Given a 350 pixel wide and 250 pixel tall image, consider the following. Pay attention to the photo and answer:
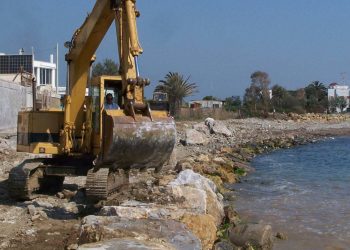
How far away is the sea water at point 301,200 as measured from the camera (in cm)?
1197

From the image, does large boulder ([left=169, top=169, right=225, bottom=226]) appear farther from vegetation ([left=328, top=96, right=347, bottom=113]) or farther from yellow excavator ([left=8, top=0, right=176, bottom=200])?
vegetation ([left=328, top=96, right=347, bottom=113])

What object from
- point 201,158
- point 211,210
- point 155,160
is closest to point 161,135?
point 155,160

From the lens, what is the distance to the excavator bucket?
337 inches

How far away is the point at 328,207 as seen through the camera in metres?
15.6

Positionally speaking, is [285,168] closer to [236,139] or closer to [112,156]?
[236,139]

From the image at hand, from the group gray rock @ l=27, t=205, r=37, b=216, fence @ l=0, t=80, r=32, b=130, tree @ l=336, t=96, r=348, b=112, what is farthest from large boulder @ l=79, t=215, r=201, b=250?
tree @ l=336, t=96, r=348, b=112

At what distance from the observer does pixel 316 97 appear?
99.8 meters

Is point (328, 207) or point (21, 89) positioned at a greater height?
point (21, 89)

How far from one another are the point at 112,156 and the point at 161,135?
84 centimetres

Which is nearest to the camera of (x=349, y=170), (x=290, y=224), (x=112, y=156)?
(x=112, y=156)

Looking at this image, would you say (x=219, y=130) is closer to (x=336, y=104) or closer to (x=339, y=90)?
(x=336, y=104)

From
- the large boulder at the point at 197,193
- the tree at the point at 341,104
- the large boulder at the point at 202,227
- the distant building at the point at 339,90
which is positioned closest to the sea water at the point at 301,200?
the large boulder at the point at 197,193

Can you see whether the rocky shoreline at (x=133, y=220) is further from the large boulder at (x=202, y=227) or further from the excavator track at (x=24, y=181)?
the excavator track at (x=24, y=181)

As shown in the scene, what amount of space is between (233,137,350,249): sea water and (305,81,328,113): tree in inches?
2572
